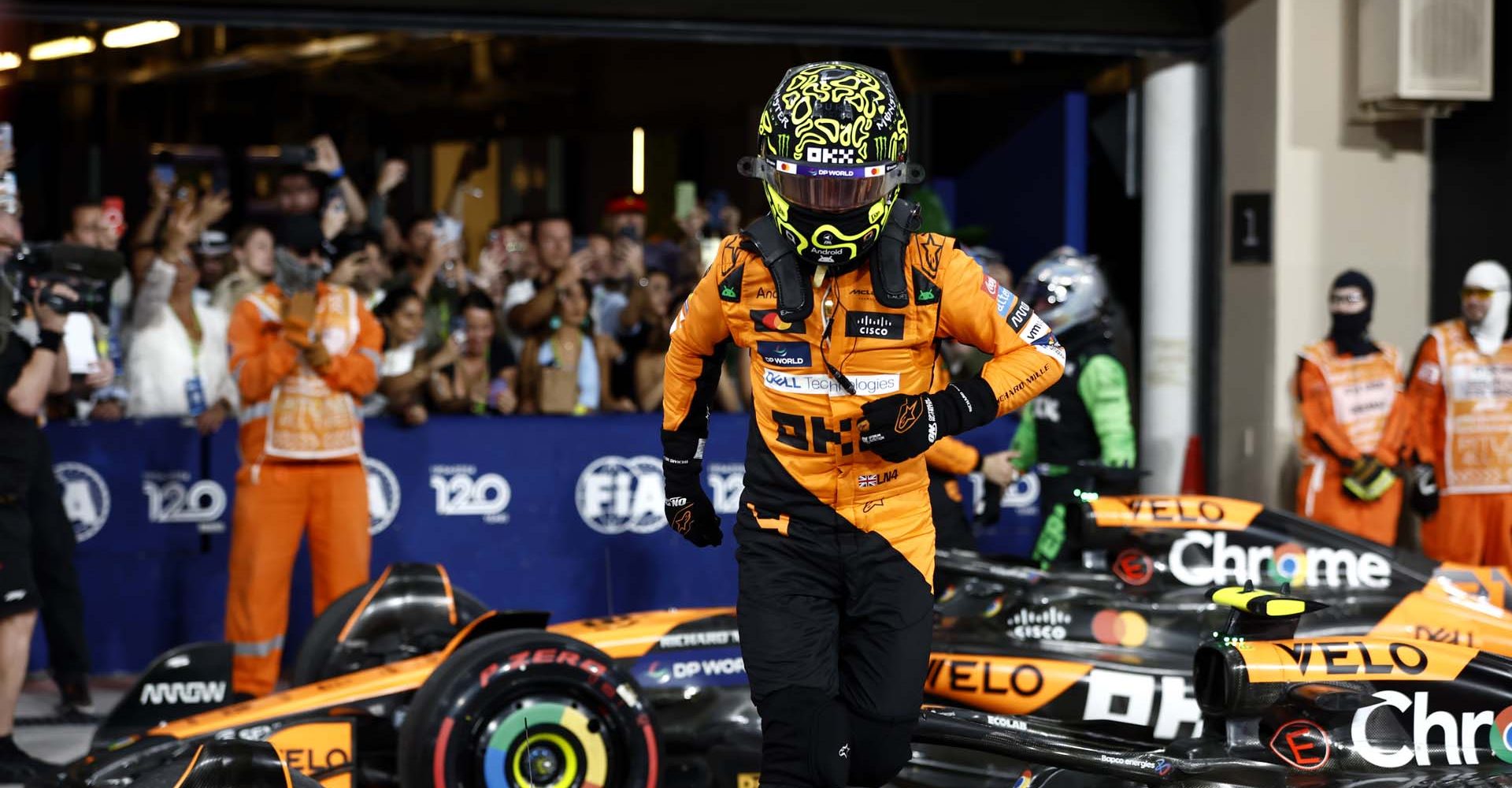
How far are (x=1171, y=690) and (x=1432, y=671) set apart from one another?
3.52ft

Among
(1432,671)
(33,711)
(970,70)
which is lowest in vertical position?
(33,711)

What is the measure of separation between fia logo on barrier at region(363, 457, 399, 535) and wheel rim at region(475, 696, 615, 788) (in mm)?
3645

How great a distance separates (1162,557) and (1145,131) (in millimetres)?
4280

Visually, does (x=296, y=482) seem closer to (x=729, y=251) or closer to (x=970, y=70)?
(x=729, y=251)

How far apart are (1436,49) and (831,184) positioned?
5980mm

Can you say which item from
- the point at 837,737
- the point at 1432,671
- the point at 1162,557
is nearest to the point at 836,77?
the point at 837,737

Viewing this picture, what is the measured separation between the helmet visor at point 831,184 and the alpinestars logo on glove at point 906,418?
1.53 feet

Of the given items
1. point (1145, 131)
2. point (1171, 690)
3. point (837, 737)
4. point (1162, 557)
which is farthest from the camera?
point (1145, 131)

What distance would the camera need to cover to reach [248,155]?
12047 millimetres

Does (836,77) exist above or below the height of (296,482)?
above

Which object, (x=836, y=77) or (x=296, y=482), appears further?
(x=296, y=482)

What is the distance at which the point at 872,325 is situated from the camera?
395cm

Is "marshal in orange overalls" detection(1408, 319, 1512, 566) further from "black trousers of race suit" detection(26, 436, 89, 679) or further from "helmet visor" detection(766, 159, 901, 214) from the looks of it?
"black trousers of race suit" detection(26, 436, 89, 679)

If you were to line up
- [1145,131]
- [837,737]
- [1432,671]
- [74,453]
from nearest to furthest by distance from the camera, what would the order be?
[837,737] < [1432,671] < [74,453] < [1145,131]
